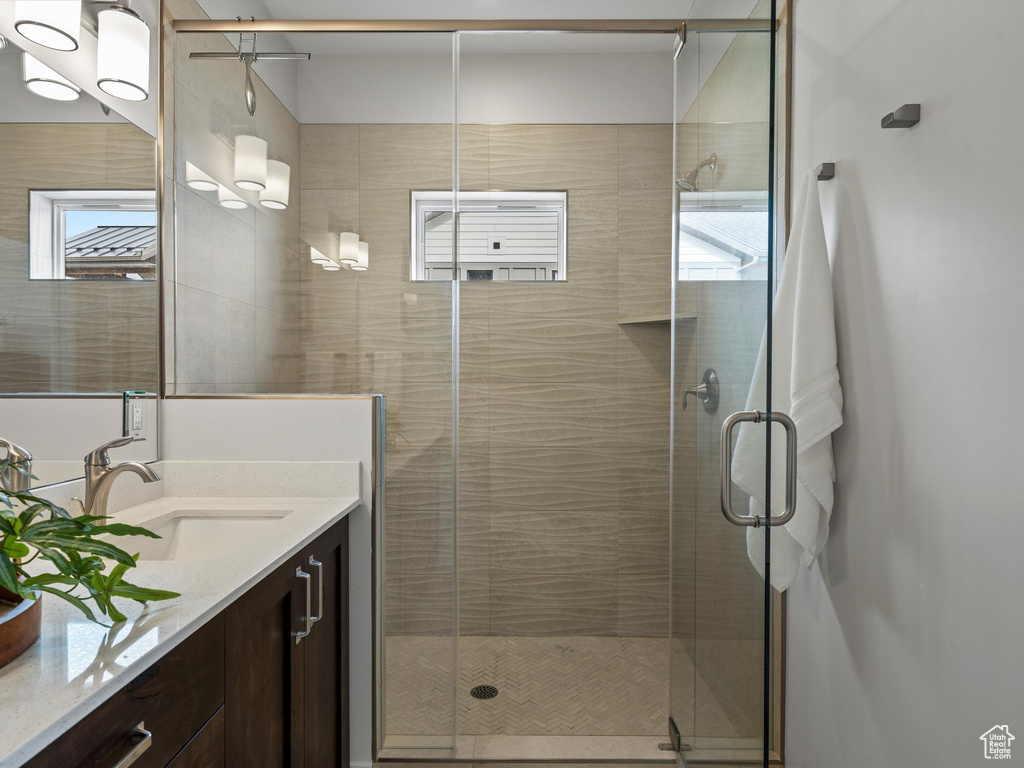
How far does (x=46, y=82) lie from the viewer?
1.31 metres

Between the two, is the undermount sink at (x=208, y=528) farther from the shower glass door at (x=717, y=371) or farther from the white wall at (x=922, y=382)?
the white wall at (x=922, y=382)

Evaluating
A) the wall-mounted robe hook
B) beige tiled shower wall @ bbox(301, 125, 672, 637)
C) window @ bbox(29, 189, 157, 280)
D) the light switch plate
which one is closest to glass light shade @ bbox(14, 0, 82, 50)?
window @ bbox(29, 189, 157, 280)

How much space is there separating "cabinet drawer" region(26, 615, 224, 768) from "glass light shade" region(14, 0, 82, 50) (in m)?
1.26

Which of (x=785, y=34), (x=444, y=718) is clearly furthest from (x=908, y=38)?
(x=444, y=718)

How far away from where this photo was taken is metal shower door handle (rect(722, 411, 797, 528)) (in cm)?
116

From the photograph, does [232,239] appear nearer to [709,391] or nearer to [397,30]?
[397,30]

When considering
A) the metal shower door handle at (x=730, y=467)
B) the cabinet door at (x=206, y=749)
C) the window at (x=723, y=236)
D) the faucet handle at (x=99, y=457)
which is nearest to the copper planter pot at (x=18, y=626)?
the cabinet door at (x=206, y=749)

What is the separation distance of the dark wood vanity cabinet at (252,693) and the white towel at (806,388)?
3.46ft

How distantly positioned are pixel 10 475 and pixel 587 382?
2036 millimetres

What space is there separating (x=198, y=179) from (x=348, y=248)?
0.49 metres

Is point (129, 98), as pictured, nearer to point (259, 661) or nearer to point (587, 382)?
point (259, 661)

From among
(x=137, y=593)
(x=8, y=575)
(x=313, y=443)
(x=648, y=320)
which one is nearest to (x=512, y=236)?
(x=648, y=320)

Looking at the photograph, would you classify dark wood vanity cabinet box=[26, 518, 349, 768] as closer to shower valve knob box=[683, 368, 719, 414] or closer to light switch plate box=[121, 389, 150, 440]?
light switch plate box=[121, 389, 150, 440]

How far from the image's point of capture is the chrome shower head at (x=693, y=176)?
1.46m
